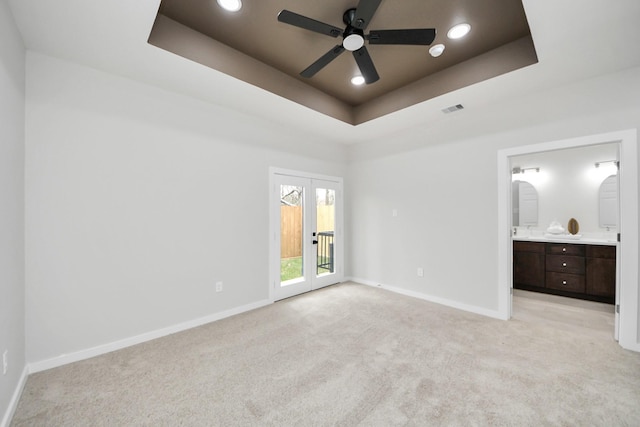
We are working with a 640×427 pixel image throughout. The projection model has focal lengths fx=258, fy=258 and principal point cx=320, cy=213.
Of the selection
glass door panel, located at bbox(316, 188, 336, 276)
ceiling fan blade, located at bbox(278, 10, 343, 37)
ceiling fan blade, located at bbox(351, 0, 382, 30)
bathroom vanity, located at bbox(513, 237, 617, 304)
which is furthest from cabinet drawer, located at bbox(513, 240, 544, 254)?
ceiling fan blade, located at bbox(278, 10, 343, 37)

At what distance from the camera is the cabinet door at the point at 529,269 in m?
4.23

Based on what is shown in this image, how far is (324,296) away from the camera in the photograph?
4.18m

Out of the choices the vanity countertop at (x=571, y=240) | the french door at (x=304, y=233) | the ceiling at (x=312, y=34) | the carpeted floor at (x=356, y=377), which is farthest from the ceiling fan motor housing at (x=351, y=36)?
the vanity countertop at (x=571, y=240)

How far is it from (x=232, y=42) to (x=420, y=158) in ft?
9.96

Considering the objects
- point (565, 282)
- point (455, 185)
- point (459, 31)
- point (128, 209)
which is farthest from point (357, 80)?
point (565, 282)

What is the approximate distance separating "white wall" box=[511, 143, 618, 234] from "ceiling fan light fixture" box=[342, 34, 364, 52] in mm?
3566

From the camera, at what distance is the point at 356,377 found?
212cm

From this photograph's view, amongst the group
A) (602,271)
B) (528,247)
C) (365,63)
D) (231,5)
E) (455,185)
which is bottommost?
(602,271)

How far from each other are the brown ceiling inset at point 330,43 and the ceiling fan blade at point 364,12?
0.34 m

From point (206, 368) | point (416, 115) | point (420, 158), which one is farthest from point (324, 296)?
point (416, 115)

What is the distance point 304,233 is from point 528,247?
3793 millimetres

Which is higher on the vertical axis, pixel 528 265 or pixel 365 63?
pixel 365 63

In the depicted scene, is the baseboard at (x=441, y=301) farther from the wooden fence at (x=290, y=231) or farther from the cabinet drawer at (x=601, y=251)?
the cabinet drawer at (x=601, y=251)

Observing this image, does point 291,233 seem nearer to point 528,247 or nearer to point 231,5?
point 231,5
